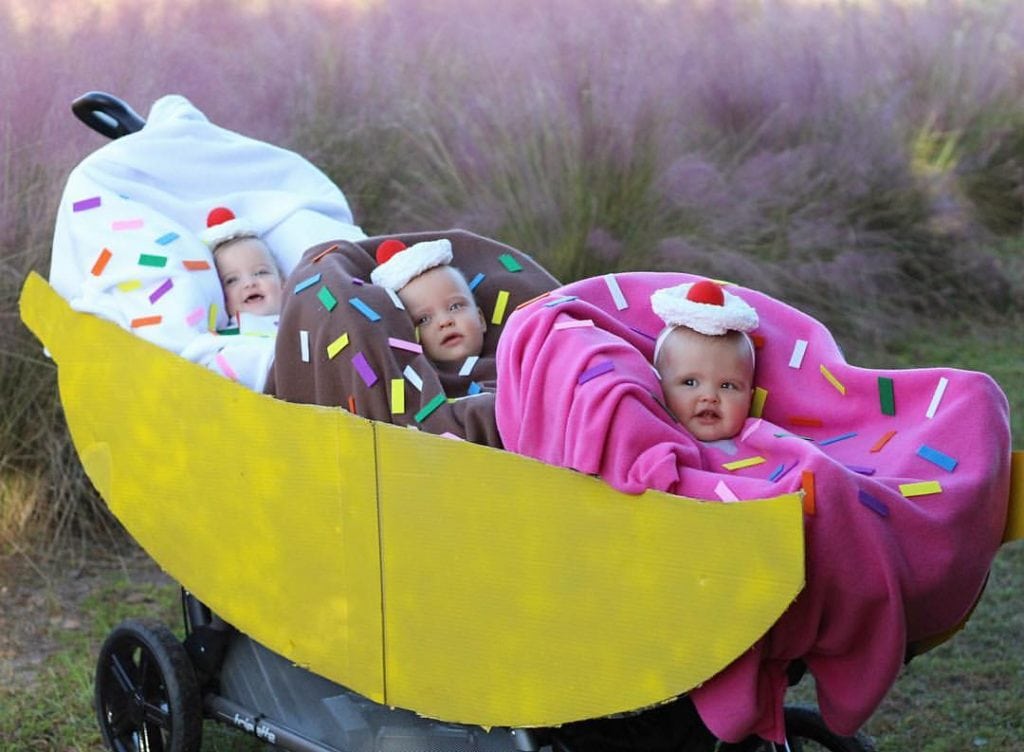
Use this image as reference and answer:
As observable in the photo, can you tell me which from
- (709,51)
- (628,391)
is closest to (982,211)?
(709,51)

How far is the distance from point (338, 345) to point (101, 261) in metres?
0.86

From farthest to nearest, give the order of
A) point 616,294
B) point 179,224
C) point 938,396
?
point 179,224
point 616,294
point 938,396

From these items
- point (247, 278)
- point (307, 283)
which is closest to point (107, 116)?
point (247, 278)

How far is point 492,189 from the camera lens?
19.0 ft

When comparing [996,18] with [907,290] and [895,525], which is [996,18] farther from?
[895,525]

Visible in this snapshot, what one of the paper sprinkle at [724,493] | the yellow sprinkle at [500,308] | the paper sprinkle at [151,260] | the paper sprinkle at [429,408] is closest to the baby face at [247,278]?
the paper sprinkle at [151,260]

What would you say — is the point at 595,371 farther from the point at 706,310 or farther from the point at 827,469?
the point at 827,469

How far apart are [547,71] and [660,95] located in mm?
494

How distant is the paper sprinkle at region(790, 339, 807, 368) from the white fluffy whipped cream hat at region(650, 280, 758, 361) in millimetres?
142

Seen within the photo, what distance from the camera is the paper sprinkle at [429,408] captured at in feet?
8.87

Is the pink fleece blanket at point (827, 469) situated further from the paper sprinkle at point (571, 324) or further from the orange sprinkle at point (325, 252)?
the orange sprinkle at point (325, 252)

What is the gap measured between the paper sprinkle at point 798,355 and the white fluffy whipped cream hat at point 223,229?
1.55 meters

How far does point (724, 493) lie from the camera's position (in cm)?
218

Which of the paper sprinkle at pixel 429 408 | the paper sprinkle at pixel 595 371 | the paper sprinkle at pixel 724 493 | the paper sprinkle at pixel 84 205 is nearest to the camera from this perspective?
the paper sprinkle at pixel 724 493
